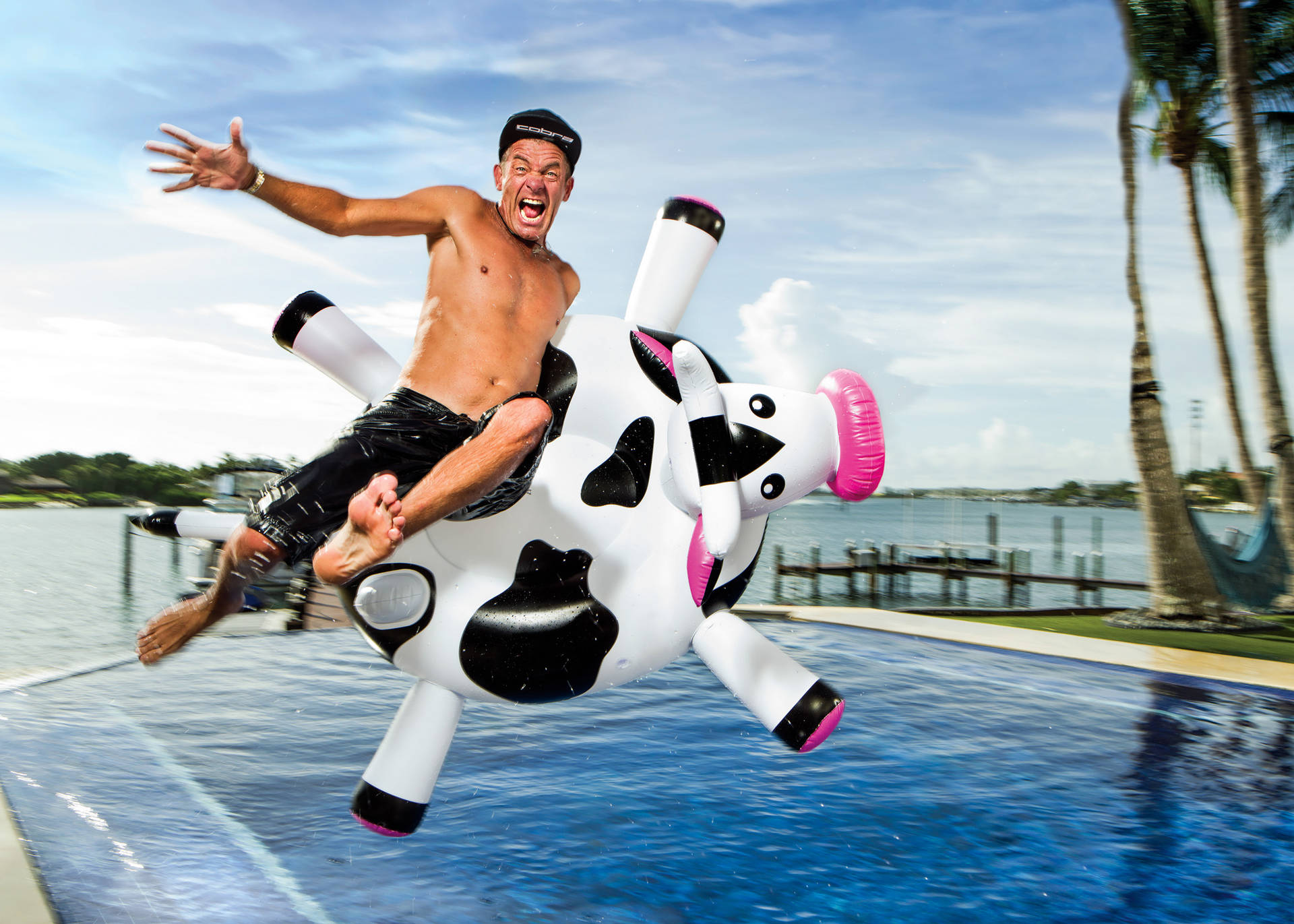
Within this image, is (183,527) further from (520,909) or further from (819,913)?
(819,913)

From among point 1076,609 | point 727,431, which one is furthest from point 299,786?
point 1076,609

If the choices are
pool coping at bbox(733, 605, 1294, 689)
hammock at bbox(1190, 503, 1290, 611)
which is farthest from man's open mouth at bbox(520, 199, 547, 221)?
hammock at bbox(1190, 503, 1290, 611)

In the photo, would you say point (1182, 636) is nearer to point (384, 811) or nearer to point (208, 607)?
point (384, 811)

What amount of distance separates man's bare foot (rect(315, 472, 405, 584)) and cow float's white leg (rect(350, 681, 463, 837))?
81 cm

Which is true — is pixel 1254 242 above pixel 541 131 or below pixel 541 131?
above

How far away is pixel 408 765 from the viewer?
106 inches

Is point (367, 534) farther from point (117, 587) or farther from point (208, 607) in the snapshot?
point (117, 587)

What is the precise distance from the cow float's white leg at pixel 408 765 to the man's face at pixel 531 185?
1.36 metres

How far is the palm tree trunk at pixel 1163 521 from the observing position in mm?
9305

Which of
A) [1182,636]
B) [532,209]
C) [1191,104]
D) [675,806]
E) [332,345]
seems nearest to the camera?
[532,209]

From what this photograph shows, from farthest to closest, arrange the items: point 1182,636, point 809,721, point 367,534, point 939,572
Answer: point 939,572 < point 1182,636 < point 809,721 < point 367,534

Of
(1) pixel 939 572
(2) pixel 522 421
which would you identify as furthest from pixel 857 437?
(1) pixel 939 572

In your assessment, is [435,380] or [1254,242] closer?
[435,380]

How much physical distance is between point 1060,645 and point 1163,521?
2.74 metres
